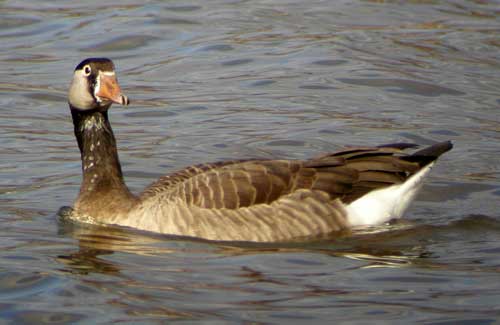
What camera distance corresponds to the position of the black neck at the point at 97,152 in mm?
11227

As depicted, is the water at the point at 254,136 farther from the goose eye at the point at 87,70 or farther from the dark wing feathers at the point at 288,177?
the goose eye at the point at 87,70

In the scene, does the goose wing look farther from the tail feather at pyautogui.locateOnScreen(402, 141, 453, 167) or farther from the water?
the water

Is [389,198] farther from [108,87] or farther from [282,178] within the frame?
[108,87]

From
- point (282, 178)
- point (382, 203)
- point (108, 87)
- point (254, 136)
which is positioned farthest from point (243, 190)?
point (254, 136)

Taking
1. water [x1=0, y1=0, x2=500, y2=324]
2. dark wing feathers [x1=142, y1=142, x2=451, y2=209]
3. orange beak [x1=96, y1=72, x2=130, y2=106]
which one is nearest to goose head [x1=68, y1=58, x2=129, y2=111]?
orange beak [x1=96, y1=72, x2=130, y2=106]

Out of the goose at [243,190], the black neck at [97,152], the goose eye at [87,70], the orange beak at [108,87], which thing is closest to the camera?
the goose at [243,190]

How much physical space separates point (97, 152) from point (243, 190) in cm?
163

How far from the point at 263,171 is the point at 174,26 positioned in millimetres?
9893

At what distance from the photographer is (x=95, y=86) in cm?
1094

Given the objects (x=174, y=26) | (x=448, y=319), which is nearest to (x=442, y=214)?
(x=448, y=319)

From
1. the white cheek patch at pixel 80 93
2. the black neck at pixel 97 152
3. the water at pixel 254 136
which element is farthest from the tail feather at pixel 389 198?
the white cheek patch at pixel 80 93

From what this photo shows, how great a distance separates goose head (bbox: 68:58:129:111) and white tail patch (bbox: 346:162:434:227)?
7.79 feet

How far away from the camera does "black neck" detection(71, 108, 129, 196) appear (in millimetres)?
11227

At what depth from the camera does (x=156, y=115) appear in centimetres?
1569
